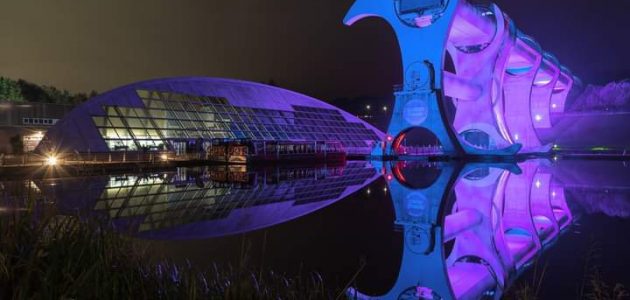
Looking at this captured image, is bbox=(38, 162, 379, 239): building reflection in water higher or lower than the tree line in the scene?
lower

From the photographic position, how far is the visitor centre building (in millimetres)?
34156

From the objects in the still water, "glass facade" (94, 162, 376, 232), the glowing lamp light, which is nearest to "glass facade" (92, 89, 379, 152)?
the glowing lamp light

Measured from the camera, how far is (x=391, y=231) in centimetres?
984

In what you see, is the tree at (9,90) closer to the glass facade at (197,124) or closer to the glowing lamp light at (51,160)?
the glass facade at (197,124)

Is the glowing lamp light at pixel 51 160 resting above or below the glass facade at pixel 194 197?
above

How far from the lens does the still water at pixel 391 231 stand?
21.3ft

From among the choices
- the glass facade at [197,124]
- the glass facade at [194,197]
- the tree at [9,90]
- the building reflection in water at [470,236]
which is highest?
the tree at [9,90]

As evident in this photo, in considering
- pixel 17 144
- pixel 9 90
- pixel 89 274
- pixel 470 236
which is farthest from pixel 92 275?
pixel 9 90

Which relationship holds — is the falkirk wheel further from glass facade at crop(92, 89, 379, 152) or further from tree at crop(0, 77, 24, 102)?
tree at crop(0, 77, 24, 102)

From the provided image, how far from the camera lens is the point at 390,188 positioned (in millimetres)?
18000

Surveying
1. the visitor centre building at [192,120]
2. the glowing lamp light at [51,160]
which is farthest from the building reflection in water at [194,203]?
the visitor centre building at [192,120]

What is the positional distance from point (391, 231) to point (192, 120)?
3447 cm

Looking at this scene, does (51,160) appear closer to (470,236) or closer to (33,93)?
(470,236)

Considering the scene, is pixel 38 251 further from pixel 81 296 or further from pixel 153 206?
pixel 153 206
